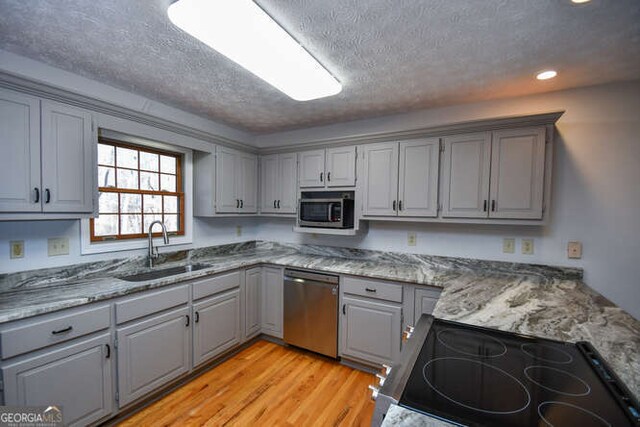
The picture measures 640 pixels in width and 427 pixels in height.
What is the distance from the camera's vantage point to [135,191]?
2475 mm

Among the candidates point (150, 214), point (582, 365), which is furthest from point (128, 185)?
point (582, 365)

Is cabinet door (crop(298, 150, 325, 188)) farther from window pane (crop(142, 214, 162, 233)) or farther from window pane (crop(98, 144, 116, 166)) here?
window pane (crop(98, 144, 116, 166))

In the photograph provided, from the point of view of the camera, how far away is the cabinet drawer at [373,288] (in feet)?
7.47

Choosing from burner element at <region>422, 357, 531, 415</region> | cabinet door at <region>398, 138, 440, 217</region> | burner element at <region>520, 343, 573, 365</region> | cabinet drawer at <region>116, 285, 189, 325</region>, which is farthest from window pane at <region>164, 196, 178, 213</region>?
burner element at <region>520, 343, 573, 365</region>

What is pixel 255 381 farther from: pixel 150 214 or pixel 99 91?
pixel 99 91

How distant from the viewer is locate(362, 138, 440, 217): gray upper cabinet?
2.41 metres

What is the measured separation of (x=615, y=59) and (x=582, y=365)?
1.92 meters

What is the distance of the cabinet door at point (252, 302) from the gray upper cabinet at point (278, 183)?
758 millimetres

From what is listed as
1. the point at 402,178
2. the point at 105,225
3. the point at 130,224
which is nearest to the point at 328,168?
the point at 402,178

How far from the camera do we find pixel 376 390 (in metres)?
0.85

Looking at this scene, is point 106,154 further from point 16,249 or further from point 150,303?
point 150,303

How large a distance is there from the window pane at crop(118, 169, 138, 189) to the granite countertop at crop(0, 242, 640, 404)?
66 centimetres

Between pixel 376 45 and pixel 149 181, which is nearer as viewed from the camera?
pixel 376 45

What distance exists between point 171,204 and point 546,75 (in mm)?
3389
